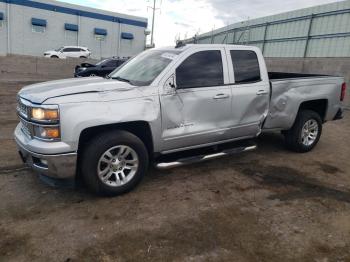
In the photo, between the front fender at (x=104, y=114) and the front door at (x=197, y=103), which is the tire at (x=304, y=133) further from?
the front fender at (x=104, y=114)

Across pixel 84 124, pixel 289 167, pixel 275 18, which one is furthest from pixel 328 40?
pixel 84 124

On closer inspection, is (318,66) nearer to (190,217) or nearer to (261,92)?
(261,92)

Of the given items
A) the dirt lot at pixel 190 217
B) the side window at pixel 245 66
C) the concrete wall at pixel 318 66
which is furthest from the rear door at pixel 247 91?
the concrete wall at pixel 318 66

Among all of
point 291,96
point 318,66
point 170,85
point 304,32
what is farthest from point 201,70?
point 304,32

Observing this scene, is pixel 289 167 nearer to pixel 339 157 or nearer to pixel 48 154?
pixel 339 157

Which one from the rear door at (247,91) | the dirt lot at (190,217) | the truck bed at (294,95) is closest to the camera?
Answer: the dirt lot at (190,217)

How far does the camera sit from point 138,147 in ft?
13.2

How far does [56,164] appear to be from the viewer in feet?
11.7

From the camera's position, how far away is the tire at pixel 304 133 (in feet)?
19.3

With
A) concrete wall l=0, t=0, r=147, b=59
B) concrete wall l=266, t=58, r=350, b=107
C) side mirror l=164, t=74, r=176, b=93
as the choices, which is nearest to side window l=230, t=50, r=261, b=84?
side mirror l=164, t=74, r=176, b=93

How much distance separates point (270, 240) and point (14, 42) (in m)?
38.5

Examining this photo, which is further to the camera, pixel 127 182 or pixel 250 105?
pixel 250 105

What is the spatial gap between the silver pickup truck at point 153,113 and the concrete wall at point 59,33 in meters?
35.1

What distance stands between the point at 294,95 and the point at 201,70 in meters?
2.00
